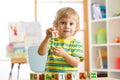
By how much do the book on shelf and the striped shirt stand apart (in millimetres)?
2466

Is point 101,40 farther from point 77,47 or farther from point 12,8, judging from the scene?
point 77,47

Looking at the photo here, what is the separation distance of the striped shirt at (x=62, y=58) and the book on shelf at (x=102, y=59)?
8.09 feet

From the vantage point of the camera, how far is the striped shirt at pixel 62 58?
1.51 m

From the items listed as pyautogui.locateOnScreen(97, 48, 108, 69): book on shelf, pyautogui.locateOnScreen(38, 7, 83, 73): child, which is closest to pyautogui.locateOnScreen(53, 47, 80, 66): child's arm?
pyautogui.locateOnScreen(38, 7, 83, 73): child

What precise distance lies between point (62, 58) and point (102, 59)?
260 centimetres

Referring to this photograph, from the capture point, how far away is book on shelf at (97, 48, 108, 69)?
4.01 m

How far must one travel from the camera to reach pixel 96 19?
13.5 ft

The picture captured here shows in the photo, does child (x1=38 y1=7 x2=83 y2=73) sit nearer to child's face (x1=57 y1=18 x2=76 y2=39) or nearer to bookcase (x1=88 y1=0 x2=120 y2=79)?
child's face (x1=57 y1=18 x2=76 y2=39)

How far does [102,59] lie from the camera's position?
4.04 m

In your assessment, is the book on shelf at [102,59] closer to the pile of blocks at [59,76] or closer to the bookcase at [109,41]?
the bookcase at [109,41]

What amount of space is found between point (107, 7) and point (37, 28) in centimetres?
112

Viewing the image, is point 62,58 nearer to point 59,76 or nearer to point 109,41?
point 59,76

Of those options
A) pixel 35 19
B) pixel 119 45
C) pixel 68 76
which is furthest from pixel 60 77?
pixel 35 19

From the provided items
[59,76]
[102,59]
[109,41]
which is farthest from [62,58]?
[102,59]
